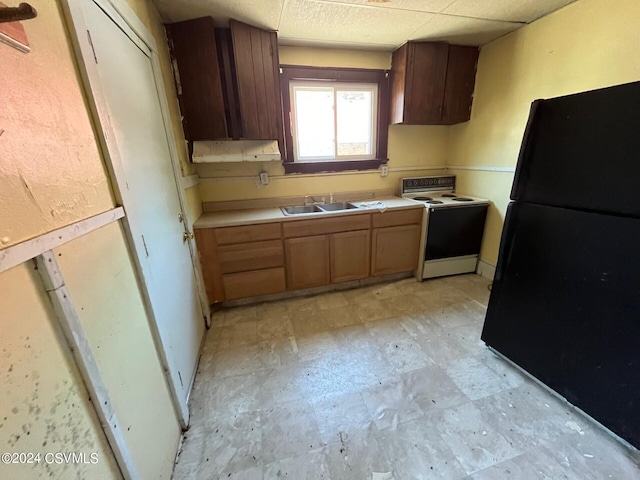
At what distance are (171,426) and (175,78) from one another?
2317 mm

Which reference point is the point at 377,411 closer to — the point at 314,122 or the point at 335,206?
the point at 335,206

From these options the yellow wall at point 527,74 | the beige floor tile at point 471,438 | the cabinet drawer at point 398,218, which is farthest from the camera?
the cabinet drawer at point 398,218

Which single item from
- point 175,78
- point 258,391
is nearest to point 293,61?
point 175,78

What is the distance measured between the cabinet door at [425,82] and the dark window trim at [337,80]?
31 centimetres

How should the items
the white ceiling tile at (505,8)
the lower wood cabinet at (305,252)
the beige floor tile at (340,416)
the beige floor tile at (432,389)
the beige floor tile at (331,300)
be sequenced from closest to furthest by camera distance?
the beige floor tile at (340,416)
the beige floor tile at (432,389)
the white ceiling tile at (505,8)
the lower wood cabinet at (305,252)
the beige floor tile at (331,300)

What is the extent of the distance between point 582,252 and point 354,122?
90.1 inches

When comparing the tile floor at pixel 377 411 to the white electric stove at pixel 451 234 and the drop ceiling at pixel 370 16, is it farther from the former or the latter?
the drop ceiling at pixel 370 16

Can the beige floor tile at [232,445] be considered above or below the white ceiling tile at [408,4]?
below

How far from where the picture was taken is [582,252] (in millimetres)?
1262

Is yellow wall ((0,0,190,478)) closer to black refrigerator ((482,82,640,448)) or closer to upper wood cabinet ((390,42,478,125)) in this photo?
black refrigerator ((482,82,640,448))

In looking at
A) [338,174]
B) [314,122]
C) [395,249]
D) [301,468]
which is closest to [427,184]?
[395,249]

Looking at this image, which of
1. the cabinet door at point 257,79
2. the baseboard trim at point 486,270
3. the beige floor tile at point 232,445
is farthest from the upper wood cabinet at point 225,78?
the baseboard trim at point 486,270

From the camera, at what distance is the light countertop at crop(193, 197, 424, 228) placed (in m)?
2.20

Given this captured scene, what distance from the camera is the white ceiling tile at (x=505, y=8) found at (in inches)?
72.7
